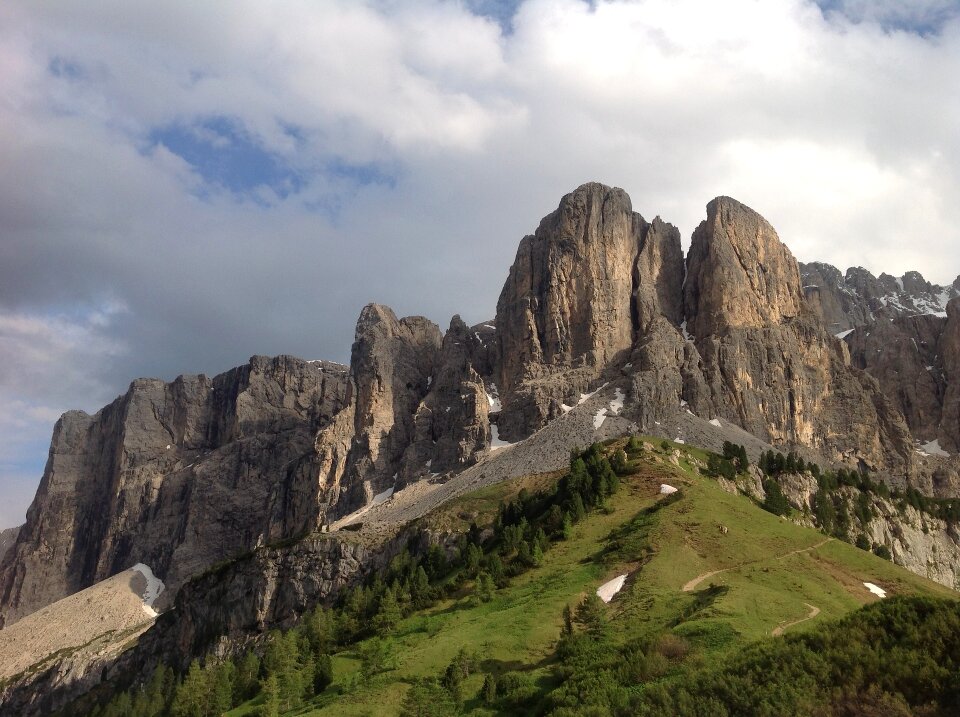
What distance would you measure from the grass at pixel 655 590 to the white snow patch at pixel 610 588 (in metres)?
0.78

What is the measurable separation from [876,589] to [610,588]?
77.4ft

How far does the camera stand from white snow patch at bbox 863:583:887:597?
77938 millimetres

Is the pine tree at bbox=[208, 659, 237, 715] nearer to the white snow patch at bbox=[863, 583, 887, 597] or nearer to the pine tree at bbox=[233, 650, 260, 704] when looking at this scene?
the pine tree at bbox=[233, 650, 260, 704]

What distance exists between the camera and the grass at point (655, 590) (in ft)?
206

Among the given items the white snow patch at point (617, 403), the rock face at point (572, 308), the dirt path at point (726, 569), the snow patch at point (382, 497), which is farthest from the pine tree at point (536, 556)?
the snow patch at point (382, 497)

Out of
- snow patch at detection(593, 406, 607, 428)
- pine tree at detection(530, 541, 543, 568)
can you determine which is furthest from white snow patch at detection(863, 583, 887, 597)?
snow patch at detection(593, 406, 607, 428)

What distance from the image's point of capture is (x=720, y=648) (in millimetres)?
54406

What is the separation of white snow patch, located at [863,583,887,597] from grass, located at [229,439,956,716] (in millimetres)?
1200

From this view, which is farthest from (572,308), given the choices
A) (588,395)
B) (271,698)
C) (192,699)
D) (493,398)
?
(271,698)

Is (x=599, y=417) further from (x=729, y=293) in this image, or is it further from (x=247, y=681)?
(x=247, y=681)

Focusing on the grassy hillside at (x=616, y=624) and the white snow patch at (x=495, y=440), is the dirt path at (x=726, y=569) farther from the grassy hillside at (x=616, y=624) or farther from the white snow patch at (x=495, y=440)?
the white snow patch at (x=495, y=440)

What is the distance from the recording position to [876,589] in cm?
7931

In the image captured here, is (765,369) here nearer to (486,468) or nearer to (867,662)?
(486,468)

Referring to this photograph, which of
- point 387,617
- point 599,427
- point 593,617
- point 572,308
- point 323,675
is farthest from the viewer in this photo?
point 572,308
